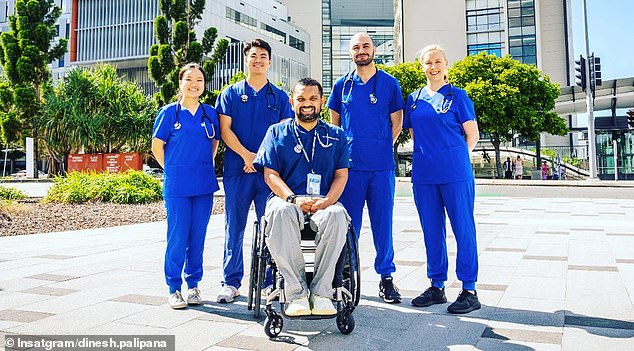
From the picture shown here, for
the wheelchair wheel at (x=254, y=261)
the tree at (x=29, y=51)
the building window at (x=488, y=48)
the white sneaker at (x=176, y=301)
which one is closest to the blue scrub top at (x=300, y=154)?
the wheelchair wheel at (x=254, y=261)

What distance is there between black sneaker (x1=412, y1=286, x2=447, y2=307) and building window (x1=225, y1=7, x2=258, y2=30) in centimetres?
5320

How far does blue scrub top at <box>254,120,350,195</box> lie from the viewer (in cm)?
310

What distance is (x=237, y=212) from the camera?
3.63 m

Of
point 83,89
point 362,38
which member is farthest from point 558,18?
point 362,38

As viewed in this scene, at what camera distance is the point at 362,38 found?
142 inches

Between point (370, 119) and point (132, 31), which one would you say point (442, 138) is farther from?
point (132, 31)

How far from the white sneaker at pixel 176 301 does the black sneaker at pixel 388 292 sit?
1395mm

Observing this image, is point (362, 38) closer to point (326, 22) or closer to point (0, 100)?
point (0, 100)

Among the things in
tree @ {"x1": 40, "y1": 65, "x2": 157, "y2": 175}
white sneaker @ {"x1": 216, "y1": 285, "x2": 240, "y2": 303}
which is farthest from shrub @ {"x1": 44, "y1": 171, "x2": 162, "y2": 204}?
tree @ {"x1": 40, "y1": 65, "x2": 157, "y2": 175}

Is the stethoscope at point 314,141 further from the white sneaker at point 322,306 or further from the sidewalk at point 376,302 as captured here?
the sidewalk at point 376,302

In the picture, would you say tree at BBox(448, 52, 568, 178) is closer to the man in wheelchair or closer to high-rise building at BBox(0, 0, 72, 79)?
the man in wheelchair

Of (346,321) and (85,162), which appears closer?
(346,321)

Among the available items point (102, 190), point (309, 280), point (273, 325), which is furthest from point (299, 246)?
point (102, 190)

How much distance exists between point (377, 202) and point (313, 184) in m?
0.75
